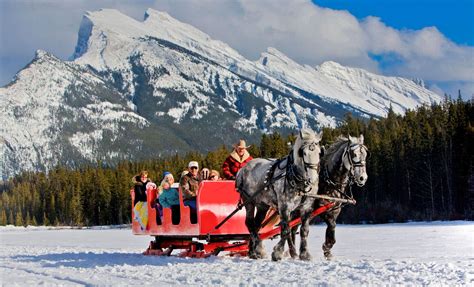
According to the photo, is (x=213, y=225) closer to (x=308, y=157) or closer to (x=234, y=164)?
(x=234, y=164)

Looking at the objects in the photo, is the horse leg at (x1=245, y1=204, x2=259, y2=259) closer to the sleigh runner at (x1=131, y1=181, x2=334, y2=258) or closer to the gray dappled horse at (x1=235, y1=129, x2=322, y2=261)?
the gray dappled horse at (x1=235, y1=129, x2=322, y2=261)

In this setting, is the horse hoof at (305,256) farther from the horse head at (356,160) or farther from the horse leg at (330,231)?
the horse head at (356,160)

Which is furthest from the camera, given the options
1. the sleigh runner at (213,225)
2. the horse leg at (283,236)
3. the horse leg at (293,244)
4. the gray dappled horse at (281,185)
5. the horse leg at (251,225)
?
the sleigh runner at (213,225)

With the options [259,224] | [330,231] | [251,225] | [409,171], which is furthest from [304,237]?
[409,171]

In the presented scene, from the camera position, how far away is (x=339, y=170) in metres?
14.8

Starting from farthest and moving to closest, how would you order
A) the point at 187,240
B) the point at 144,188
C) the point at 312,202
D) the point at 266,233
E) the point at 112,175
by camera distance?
the point at 112,175, the point at 144,188, the point at 187,240, the point at 266,233, the point at 312,202

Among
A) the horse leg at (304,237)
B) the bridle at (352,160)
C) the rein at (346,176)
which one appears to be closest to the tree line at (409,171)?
the rein at (346,176)

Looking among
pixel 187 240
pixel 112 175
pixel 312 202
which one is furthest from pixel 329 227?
pixel 112 175

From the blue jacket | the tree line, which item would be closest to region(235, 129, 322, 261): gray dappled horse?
the blue jacket

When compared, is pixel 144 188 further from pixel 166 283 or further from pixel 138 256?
pixel 166 283

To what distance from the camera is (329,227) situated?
599 inches

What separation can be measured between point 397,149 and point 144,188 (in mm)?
66136

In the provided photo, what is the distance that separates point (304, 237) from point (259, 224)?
1481mm

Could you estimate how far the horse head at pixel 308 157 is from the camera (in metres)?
13.8
